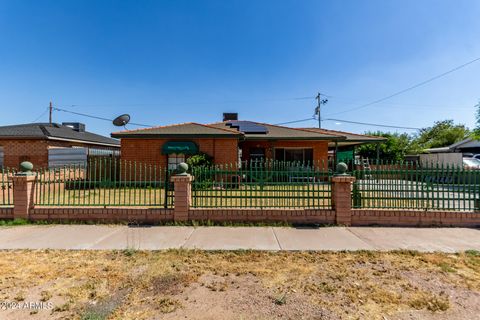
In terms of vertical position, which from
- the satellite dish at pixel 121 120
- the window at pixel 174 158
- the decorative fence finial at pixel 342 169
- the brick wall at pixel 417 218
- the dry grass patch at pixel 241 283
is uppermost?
the satellite dish at pixel 121 120

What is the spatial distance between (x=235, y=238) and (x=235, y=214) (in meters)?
1.05

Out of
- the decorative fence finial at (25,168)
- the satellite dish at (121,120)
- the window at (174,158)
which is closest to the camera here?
the decorative fence finial at (25,168)

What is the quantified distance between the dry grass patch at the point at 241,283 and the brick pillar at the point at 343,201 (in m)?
1.69

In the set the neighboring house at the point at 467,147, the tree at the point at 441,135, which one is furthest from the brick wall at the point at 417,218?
the tree at the point at 441,135

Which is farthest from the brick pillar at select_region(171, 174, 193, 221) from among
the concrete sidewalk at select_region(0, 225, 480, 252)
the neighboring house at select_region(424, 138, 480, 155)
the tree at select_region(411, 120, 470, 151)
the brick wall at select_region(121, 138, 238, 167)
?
the tree at select_region(411, 120, 470, 151)

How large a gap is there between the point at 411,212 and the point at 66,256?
7268mm

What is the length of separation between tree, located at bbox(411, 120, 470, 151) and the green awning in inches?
1339

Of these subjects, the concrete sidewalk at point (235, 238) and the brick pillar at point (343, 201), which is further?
the brick pillar at point (343, 201)

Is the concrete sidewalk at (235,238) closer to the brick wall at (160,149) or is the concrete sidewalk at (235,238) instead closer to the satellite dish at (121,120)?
the brick wall at (160,149)

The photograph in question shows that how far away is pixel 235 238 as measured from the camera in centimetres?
529

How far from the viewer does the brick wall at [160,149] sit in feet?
46.1

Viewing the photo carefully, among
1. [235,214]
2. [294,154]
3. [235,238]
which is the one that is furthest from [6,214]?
[294,154]

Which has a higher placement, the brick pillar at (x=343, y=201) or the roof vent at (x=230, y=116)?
the roof vent at (x=230, y=116)

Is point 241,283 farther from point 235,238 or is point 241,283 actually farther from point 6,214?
point 6,214
